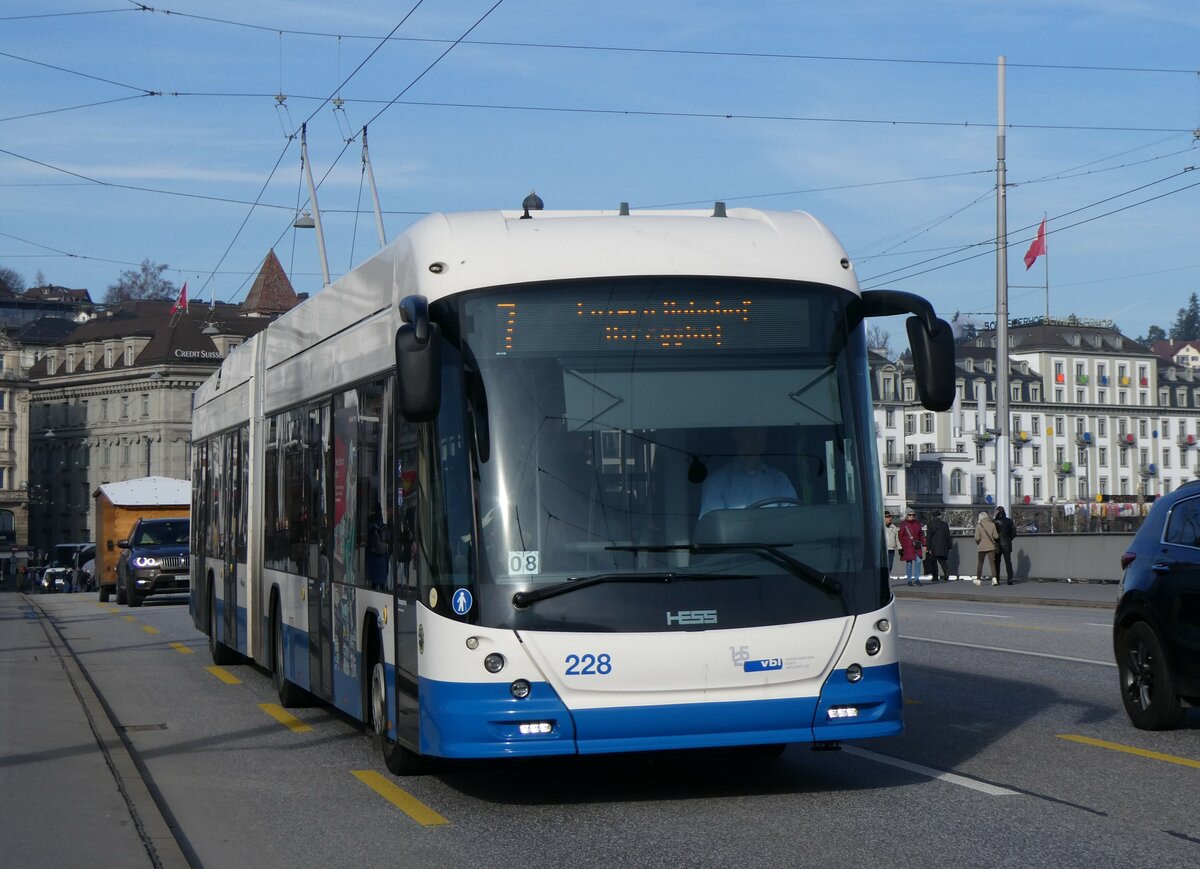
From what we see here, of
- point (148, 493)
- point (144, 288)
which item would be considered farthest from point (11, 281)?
point (148, 493)

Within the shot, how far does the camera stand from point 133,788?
995cm

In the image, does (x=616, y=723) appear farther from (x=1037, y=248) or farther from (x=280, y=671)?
(x=1037, y=248)

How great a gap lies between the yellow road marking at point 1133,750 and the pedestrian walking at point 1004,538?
89.8ft

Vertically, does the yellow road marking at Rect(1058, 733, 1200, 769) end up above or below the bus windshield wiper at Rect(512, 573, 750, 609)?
below

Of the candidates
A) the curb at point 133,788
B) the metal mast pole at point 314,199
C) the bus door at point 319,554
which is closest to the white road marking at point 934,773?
the bus door at point 319,554

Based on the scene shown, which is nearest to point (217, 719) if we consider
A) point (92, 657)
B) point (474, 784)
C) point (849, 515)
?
point (474, 784)

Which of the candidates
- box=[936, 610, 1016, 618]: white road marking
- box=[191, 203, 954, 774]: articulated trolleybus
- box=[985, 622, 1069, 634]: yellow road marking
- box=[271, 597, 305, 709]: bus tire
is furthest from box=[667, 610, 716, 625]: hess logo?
box=[936, 610, 1016, 618]: white road marking

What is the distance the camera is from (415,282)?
9.67 meters

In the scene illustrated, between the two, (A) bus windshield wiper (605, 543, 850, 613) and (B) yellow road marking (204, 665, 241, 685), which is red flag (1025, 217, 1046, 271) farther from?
(A) bus windshield wiper (605, 543, 850, 613)

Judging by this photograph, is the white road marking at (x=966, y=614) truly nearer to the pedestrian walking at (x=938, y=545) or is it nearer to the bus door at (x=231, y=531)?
the bus door at (x=231, y=531)

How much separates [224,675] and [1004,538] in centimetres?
2380

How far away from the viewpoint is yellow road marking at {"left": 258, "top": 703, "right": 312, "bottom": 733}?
13328 mm

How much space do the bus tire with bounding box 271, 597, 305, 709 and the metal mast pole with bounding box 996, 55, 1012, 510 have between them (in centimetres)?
2709

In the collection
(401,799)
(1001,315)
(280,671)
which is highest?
(1001,315)
